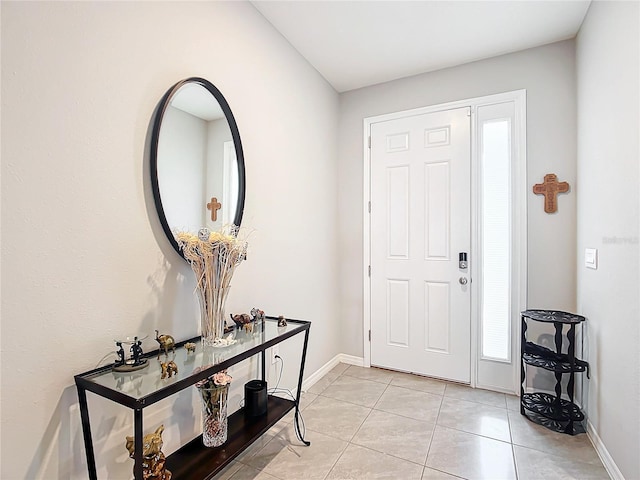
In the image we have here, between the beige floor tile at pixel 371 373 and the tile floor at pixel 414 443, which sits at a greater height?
the tile floor at pixel 414 443

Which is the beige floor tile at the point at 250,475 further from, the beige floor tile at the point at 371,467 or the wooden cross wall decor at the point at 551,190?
the wooden cross wall decor at the point at 551,190

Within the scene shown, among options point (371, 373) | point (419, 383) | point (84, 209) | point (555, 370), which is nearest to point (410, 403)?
point (419, 383)

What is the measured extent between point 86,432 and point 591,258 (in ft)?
8.99

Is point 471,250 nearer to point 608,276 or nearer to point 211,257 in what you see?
point 608,276

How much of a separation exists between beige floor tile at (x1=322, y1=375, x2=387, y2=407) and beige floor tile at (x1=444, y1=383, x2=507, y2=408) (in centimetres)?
55

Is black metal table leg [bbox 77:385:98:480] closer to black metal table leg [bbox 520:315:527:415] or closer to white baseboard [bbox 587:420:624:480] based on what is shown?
white baseboard [bbox 587:420:624:480]

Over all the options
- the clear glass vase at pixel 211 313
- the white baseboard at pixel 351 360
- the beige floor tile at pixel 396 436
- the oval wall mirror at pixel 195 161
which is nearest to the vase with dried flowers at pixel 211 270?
the clear glass vase at pixel 211 313

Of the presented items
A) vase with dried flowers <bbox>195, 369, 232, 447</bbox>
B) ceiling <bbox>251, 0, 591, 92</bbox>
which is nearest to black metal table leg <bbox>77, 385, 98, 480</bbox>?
vase with dried flowers <bbox>195, 369, 232, 447</bbox>

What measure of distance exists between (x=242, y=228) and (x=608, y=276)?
83.2 inches

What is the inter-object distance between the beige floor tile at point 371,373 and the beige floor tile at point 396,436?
601 millimetres

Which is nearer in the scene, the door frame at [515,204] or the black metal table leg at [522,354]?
the black metal table leg at [522,354]

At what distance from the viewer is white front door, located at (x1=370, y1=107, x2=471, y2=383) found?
2785mm

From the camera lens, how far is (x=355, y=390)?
8.85ft

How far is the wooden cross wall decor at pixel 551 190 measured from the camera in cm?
244
